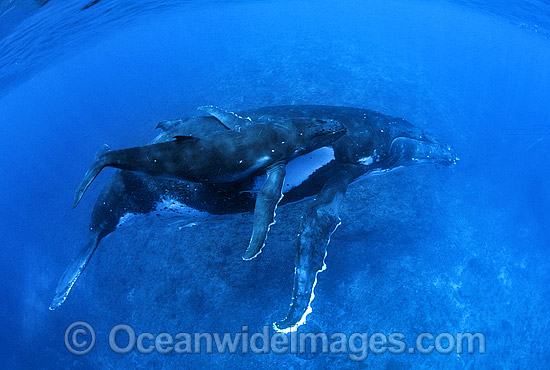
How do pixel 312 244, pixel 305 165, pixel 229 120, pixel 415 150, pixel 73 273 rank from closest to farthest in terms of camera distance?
1. pixel 312 244
2. pixel 229 120
3. pixel 305 165
4. pixel 73 273
5. pixel 415 150

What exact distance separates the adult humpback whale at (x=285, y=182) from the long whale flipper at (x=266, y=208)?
0.71m

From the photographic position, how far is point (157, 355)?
21.9 feet

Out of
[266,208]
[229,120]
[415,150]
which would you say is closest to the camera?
[266,208]

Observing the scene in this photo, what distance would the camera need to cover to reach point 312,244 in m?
5.74

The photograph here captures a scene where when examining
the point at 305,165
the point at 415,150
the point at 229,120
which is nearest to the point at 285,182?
the point at 305,165

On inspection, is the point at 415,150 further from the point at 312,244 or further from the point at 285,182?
the point at 312,244

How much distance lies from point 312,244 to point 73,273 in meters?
5.73

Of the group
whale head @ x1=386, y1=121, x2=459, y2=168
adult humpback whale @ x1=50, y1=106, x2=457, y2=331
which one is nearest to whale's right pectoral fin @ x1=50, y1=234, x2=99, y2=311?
adult humpback whale @ x1=50, y1=106, x2=457, y2=331

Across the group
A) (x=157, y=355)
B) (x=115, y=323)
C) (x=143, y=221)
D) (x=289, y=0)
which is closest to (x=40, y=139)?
(x=143, y=221)

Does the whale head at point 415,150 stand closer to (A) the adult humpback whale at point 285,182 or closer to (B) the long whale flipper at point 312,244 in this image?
(A) the adult humpback whale at point 285,182

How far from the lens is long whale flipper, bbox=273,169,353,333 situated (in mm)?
5148

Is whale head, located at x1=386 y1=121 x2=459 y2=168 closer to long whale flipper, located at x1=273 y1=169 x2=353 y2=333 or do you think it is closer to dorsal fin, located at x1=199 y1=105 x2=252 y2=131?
long whale flipper, located at x1=273 y1=169 x2=353 y2=333

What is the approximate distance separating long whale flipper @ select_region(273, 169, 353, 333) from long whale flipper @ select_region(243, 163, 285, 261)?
3.11 feet

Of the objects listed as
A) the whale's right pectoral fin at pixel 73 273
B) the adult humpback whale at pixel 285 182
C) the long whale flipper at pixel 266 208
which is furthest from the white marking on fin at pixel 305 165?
the whale's right pectoral fin at pixel 73 273
